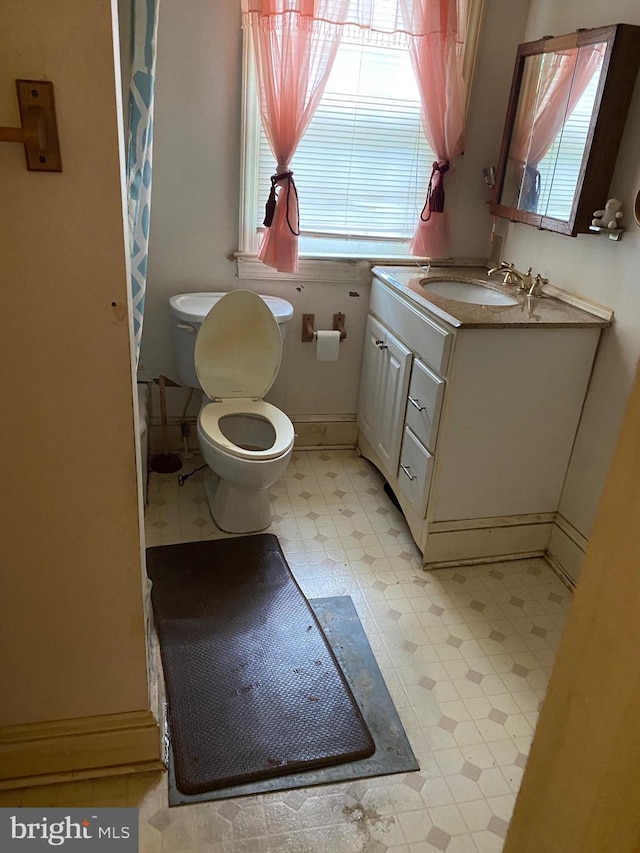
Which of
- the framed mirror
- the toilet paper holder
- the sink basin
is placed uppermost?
the framed mirror

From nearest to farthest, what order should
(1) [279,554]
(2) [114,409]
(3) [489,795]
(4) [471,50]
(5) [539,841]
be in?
(5) [539,841]
(2) [114,409]
(3) [489,795]
(1) [279,554]
(4) [471,50]

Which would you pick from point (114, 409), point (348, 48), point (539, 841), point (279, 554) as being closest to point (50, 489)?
point (114, 409)

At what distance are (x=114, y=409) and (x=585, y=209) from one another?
1.72 m

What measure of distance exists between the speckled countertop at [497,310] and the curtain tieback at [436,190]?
1.02 feet

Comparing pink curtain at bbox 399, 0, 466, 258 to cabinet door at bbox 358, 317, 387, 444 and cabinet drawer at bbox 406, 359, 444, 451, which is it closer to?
cabinet door at bbox 358, 317, 387, 444

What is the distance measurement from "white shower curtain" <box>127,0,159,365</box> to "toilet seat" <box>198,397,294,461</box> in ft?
2.38

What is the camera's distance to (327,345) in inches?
113

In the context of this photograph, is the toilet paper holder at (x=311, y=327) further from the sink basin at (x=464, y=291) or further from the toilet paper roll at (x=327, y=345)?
the sink basin at (x=464, y=291)

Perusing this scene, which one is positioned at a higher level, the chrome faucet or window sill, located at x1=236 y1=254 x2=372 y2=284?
the chrome faucet

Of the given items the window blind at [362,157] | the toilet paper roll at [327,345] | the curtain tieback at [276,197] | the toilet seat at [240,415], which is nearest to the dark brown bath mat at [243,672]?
the toilet seat at [240,415]

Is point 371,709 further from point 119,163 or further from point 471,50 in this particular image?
point 471,50

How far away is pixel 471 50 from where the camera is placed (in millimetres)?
2572

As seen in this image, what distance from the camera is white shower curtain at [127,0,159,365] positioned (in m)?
1.51
